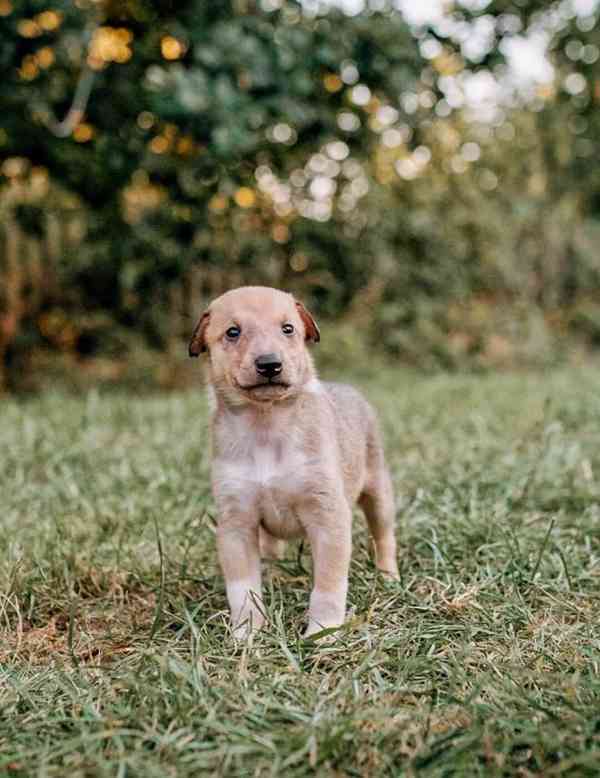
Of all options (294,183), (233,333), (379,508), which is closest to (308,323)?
(233,333)

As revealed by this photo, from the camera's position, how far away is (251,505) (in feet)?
10.5

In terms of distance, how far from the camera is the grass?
220 cm

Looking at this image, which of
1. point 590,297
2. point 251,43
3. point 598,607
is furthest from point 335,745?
point 590,297

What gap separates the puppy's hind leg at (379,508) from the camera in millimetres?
3750

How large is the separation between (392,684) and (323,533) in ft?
2.19

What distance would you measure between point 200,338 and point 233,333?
0.23m

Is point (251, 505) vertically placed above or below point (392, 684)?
above

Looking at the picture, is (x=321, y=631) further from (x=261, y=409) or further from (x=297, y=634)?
(x=261, y=409)

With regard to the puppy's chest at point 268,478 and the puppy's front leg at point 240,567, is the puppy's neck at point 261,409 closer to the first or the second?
the puppy's chest at point 268,478

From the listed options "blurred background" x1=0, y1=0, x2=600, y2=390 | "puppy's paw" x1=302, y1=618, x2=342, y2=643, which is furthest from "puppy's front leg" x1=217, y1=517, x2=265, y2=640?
"blurred background" x1=0, y1=0, x2=600, y2=390

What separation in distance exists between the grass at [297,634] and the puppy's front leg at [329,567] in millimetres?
99

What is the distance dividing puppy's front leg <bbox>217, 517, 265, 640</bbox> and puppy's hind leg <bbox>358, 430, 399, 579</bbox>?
2.16ft

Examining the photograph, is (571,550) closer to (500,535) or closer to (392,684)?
(500,535)

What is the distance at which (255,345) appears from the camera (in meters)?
3.08
